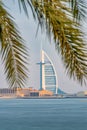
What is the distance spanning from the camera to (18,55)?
13.8 ft

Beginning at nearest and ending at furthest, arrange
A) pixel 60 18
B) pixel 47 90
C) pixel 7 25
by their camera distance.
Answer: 1. pixel 60 18
2. pixel 7 25
3. pixel 47 90

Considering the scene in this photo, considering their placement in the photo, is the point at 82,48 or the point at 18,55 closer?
the point at 82,48

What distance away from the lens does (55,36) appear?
4051 millimetres

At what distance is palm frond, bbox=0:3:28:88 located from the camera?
4.09m

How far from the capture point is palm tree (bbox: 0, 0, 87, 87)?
388cm

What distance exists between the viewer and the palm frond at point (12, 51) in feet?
13.4

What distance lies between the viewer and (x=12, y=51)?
421 cm

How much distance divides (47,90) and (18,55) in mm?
162736

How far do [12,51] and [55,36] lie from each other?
47cm

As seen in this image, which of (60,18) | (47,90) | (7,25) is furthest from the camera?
(47,90)

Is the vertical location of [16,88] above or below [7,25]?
below

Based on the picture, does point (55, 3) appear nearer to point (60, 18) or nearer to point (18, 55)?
point (60, 18)

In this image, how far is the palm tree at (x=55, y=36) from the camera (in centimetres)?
388

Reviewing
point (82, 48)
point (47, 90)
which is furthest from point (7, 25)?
point (47, 90)
